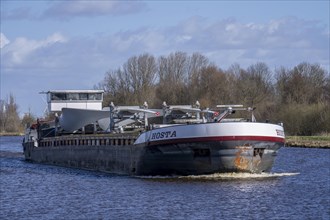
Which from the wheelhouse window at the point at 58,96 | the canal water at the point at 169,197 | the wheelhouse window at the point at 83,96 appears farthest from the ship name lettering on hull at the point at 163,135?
the wheelhouse window at the point at 58,96

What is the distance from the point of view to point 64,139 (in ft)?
124

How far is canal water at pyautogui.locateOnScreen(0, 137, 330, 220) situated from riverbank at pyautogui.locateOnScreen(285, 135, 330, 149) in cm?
1991

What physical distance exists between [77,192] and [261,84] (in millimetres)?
58836

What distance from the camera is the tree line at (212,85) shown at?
70.9 meters

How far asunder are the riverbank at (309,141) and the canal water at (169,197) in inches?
784

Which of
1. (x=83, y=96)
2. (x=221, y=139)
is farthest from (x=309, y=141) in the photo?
(x=221, y=139)

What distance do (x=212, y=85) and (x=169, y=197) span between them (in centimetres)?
5612

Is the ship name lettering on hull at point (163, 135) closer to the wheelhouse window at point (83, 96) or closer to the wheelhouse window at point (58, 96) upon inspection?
the wheelhouse window at point (83, 96)

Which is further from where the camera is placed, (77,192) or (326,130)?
(326,130)

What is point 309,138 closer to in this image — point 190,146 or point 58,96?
point 58,96

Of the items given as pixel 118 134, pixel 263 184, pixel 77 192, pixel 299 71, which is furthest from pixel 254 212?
pixel 299 71

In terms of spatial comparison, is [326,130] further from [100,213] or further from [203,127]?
[100,213]

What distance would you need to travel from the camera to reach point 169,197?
69.6 feet

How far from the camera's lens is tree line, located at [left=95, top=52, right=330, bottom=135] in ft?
233
